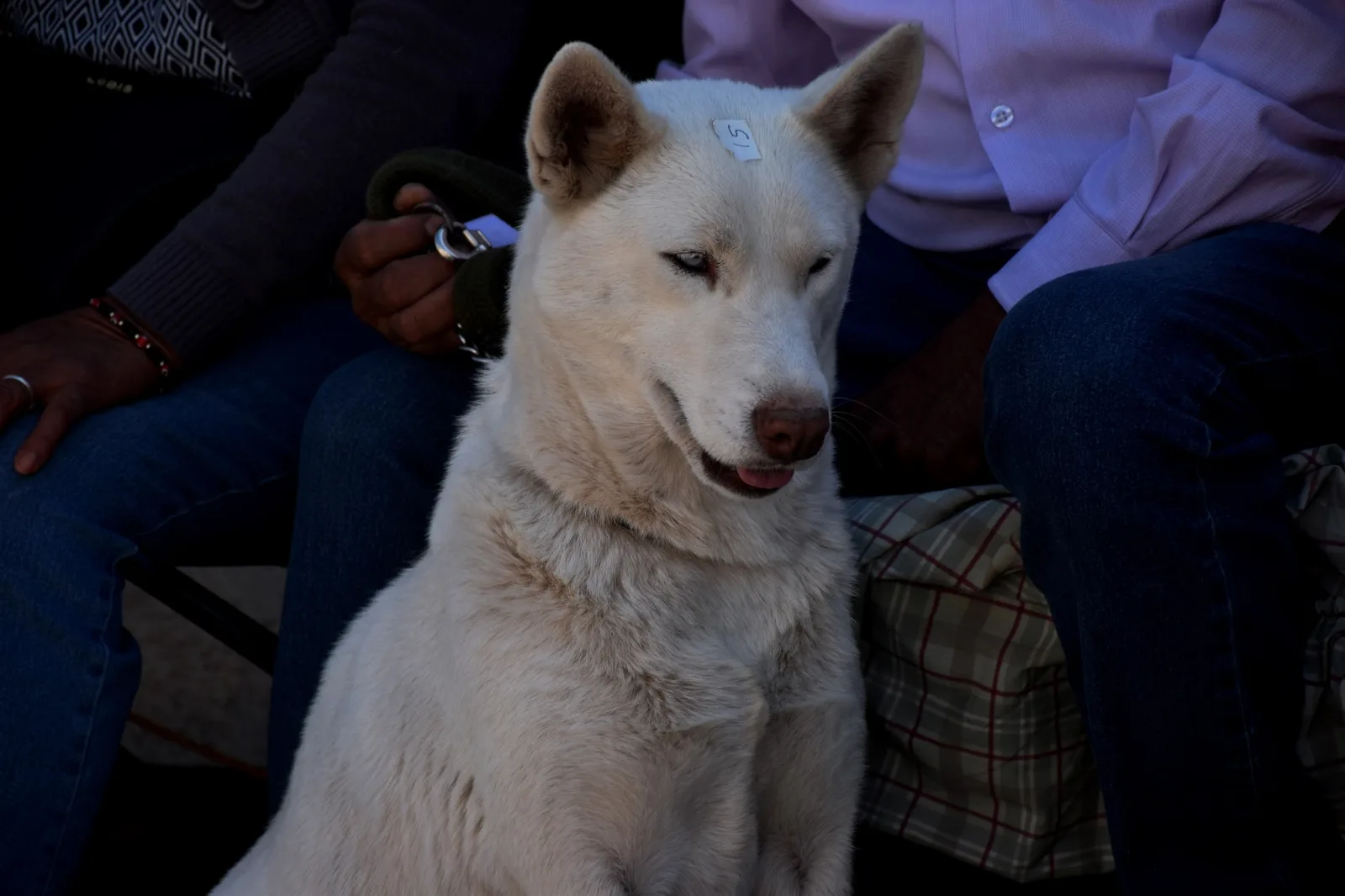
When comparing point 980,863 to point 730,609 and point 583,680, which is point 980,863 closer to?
point 730,609

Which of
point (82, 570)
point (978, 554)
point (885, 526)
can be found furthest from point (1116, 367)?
point (82, 570)

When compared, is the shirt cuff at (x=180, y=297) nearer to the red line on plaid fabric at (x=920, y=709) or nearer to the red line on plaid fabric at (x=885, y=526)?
the red line on plaid fabric at (x=885, y=526)

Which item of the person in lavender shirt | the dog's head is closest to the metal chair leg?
the person in lavender shirt

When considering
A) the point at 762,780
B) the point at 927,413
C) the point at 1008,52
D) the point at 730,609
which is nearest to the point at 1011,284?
the point at 927,413

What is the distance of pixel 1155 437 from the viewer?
161cm

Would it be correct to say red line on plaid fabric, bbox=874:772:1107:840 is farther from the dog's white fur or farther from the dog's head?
the dog's head

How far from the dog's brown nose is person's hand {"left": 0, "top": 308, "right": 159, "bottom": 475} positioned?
1.39 meters

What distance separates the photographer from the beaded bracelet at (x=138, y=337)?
2.47m

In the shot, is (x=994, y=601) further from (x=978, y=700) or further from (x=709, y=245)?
(x=709, y=245)

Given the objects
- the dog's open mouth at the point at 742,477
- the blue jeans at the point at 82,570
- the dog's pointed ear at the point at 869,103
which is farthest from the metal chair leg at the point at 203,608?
the dog's pointed ear at the point at 869,103

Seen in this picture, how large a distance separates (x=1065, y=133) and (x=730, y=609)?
1088mm

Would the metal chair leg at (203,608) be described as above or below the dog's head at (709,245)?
below

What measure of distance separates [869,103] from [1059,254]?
0.45m

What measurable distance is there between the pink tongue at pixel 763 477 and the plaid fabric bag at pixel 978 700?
407mm
